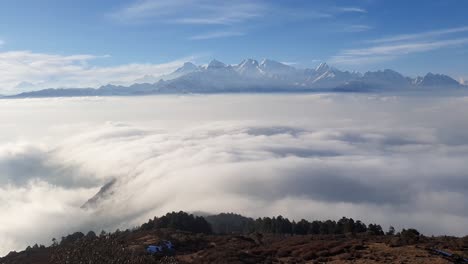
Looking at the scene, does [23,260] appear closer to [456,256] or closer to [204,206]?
[456,256]

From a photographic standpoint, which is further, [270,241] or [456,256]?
[270,241]

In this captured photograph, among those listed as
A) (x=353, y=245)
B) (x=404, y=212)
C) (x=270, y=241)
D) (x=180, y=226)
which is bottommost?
(x=404, y=212)

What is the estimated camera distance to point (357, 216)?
169 m

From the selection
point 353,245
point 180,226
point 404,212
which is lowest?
point 404,212

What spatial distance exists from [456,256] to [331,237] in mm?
21129

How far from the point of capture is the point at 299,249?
5019 centimetres

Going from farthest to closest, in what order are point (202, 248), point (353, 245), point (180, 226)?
A: 1. point (180, 226)
2. point (202, 248)
3. point (353, 245)

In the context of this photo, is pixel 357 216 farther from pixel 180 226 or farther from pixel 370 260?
pixel 370 260

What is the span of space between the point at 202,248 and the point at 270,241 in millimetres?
9879

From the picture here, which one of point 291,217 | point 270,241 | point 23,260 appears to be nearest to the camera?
point 270,241

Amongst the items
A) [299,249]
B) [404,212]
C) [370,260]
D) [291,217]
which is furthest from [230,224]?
[370,260]

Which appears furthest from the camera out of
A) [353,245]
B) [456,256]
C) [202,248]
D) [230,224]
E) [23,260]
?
[230,224]

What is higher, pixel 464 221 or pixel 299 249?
pixel 299 249

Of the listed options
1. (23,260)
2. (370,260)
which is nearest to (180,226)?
(23,260)
